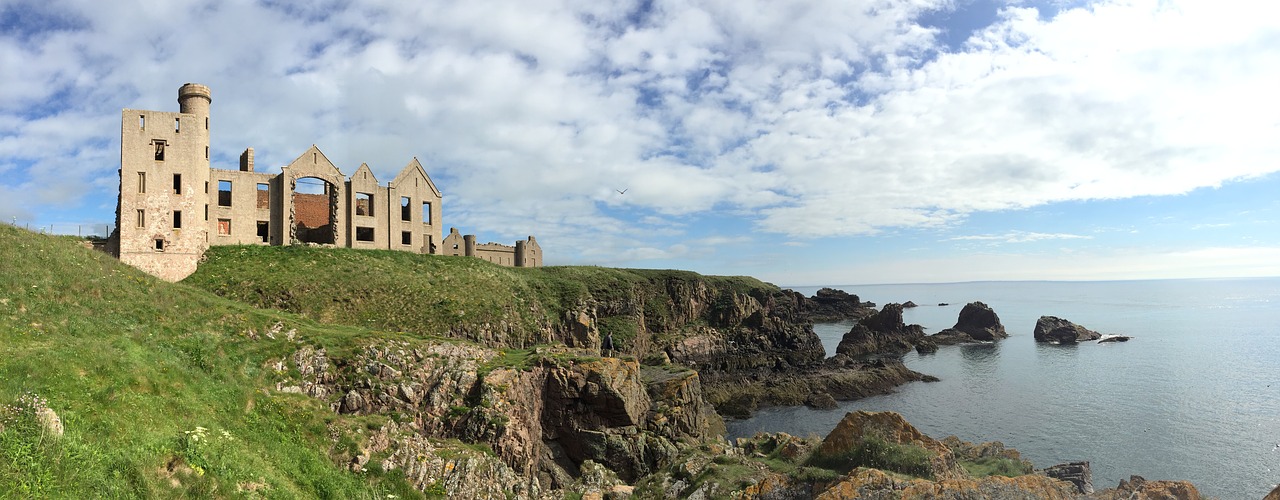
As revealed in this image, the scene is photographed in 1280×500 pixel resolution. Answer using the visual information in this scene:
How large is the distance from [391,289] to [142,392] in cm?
2889

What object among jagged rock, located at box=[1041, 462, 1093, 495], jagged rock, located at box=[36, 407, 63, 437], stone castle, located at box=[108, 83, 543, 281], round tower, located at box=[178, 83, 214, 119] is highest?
round tower, located at box=[178, 83, 214, 119]

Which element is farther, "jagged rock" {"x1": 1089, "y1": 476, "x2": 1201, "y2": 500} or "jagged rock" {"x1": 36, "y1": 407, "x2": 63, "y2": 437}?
"jagged rock" {"x1": 1089, "y1": 476, "x2": 1201, "y2": 500}

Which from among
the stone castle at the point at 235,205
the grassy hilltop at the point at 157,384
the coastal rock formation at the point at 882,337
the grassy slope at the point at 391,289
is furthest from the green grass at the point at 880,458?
the coastal rock formation at the point at 882,337

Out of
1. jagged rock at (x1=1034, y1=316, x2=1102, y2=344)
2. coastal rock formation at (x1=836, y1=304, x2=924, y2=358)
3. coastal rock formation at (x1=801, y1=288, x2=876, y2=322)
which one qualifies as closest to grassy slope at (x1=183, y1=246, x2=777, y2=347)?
coastal rock formation at (x1=836, y1=304, x2=924, y2=358)

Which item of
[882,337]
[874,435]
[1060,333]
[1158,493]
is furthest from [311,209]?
[1060,333]

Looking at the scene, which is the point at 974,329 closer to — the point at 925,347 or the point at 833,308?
the point at 925,347

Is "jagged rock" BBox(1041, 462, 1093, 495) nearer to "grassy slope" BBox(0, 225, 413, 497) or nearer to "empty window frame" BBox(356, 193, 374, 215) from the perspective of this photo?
"grassy slope" BBox(0, 225, 413, 497)

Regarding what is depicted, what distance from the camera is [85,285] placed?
2317 centimetres

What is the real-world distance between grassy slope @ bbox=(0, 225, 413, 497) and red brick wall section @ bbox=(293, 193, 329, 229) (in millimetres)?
28018

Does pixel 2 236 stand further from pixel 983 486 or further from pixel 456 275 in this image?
pixel 983 486

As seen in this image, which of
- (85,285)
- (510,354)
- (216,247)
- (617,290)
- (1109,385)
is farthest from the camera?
(617,290)

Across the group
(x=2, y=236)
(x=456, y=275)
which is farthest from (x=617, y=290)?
(x=2, y=236)

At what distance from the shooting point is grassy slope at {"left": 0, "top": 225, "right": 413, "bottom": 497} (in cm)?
1111

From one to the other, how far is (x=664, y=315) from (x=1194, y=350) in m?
73.4
